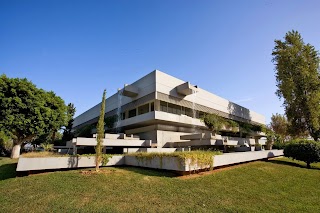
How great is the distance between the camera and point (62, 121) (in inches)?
1065

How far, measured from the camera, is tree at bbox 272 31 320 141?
27484 millimetres

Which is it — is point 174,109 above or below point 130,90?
below

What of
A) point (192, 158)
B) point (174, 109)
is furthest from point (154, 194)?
point (174, 109)

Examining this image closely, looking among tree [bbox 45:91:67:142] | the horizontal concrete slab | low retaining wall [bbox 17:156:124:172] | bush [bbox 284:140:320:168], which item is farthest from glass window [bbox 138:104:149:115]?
bush [bbox 284:140:320:168]

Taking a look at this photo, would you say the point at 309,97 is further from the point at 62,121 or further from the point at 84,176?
the point at 62,121

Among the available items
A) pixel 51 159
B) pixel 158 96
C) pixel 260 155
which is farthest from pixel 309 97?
pixel 51 159

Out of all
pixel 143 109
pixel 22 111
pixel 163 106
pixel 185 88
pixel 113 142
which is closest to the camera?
pixel 113 142

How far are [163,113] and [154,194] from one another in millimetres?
16658

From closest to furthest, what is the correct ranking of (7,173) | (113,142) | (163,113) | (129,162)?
(7,173) → (129,162) → (113,142) → (163,113)

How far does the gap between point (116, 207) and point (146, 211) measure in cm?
113

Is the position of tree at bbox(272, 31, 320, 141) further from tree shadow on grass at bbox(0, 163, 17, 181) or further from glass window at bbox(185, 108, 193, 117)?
tree shadow on grass at bbox(0, 163, 17, 181)

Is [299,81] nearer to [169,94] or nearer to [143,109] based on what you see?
[169,94]

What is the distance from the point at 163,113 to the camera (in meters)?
24.8

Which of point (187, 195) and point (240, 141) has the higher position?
point (240, 141)
